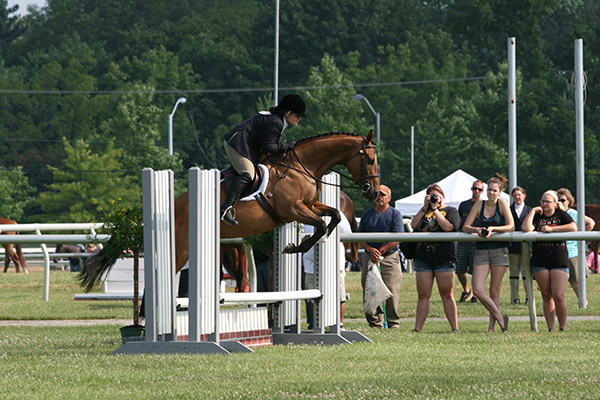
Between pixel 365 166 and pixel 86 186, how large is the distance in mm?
53202

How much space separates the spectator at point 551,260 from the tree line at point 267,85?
1735 inches

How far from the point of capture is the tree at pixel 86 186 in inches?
2516

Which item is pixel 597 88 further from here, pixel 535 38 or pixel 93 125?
pixel 93 125

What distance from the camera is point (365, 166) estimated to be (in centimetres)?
1264

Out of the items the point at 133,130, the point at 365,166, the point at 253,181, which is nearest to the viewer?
the point at 253,181

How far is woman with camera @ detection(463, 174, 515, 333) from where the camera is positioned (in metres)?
13.8

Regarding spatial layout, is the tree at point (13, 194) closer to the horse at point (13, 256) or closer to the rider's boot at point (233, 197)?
the horse at point (13, 256)

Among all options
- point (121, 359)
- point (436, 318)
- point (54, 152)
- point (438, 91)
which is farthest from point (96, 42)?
point (121, 359)

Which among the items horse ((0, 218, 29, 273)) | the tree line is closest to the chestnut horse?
horse ((0, 218, 29, 273))

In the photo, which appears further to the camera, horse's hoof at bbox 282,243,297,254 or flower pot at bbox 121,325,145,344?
horse's hoof at bbox 282,243,297,254

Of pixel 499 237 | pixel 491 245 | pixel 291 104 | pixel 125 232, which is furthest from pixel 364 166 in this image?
pixel 125 232

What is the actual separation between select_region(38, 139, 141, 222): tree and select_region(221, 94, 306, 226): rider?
5136cm

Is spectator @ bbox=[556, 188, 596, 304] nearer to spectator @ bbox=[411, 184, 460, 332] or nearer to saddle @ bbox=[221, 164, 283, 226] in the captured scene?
spectator @ bbox=[411, 184, 460, 332]

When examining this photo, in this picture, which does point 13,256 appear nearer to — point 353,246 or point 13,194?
point 353,246
